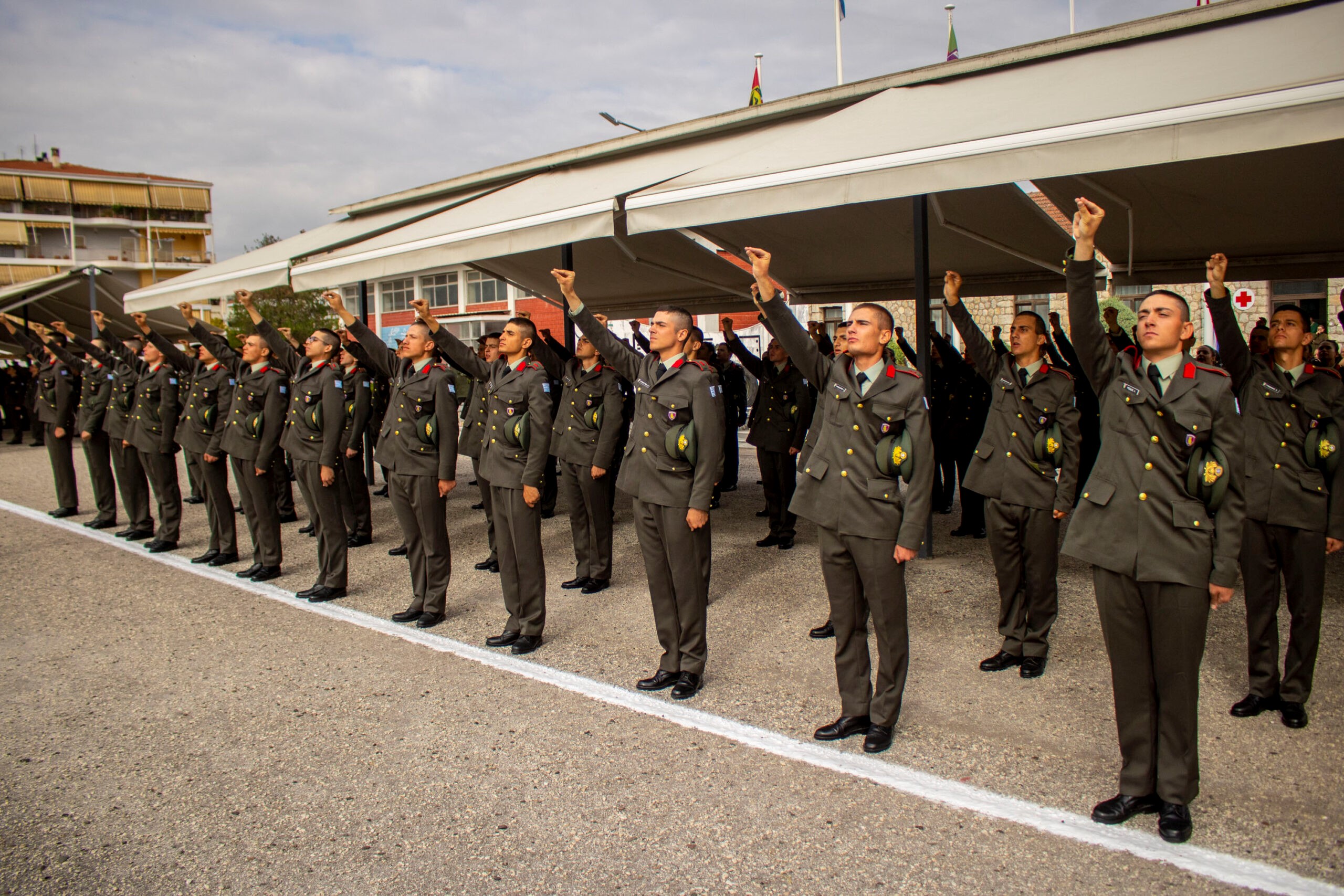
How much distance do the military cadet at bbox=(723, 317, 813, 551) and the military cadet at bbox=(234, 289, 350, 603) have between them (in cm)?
359

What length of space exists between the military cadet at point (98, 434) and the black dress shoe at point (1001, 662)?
8735 mm

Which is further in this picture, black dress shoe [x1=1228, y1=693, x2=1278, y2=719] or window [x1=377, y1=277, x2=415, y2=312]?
window [x1=377, y1=277, x2=415, y2=312]

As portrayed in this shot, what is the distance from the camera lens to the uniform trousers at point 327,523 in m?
6.30

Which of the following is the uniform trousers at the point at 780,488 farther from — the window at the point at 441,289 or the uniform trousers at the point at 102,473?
the window at the point at 441,289

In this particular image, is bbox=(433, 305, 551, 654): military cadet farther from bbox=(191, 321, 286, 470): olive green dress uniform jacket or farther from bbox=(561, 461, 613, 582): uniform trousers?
bbox=(191, 321, 286, 470): olive green dress uniform jacket

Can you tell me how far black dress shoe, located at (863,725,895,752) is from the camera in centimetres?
364

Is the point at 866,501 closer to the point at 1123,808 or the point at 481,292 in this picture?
the point at 1123,808

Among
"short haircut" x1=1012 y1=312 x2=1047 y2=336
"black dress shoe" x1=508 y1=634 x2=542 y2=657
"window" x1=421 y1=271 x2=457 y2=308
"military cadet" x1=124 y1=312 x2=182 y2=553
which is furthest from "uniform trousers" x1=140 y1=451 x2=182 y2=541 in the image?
"window" x1=421 y1=271 x2=457 y2=308

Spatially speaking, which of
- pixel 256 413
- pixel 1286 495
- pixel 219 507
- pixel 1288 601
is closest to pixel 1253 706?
pixel 1288 601

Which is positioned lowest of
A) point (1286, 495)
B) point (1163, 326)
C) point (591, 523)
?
point (591, 523)

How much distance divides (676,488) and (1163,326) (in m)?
2.35

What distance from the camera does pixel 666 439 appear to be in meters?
4.57

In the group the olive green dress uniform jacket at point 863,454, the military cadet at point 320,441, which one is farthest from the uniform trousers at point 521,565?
the olive green dress uniform jacket at point 863,454

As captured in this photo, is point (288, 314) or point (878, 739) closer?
point (878, 739)
